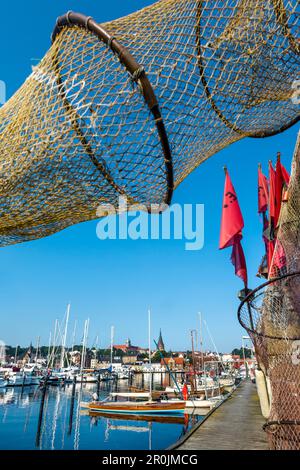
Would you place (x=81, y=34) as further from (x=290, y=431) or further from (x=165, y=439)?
(x=165, y=439)

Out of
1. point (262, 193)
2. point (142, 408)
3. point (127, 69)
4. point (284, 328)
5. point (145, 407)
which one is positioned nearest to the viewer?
point (127, 69)

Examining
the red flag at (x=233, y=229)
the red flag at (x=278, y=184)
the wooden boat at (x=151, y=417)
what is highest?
the red flag at (x=278, y=184)

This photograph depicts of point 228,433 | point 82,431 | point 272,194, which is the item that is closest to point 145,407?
point 82,431

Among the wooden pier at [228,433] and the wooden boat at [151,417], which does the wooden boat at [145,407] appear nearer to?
the wooden boat at [151,417]

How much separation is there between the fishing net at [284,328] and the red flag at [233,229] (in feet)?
6.66

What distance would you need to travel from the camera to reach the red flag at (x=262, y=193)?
8383mm

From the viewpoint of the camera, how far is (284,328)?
13.7 feet

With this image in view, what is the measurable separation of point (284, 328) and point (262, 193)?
495cm

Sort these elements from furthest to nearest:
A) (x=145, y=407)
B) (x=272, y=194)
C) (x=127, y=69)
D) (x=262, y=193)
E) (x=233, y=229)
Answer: (x=145, y=407) < (x=262, y=193) < (x=233, y=229) < (x=272, y=194) < (x=127, y=69)

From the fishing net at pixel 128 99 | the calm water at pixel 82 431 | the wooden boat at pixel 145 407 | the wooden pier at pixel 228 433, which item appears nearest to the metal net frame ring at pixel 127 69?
the fishing net at pixel 128 99

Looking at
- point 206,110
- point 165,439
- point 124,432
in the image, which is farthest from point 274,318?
point 124,432

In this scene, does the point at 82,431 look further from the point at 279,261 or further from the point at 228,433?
the point at 279,261

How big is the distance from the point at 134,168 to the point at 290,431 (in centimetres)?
327

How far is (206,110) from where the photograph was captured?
10.4ft
